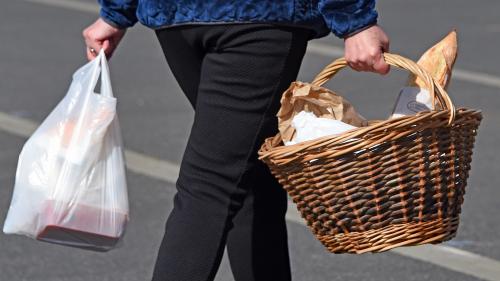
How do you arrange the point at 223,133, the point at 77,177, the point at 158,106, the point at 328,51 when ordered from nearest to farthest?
the point at 223,133 < the point at 77,177 < the point at 158,106 < the point at 328,51

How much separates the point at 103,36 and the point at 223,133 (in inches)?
23.7

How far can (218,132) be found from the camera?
10.5ft

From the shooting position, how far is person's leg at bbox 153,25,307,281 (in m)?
3.13

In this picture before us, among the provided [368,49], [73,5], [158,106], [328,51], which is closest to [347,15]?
[368,49]

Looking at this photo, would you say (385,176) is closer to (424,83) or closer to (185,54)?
(424,83)

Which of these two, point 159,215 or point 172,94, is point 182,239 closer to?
point 159,215

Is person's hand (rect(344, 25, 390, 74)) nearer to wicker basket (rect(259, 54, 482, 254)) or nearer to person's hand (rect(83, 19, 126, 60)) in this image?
wicker basket (rect(259, 54, 482, 254))

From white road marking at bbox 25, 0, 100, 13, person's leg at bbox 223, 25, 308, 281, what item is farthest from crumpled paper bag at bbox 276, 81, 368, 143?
white road marking at bbox 25, 0, 100, 13

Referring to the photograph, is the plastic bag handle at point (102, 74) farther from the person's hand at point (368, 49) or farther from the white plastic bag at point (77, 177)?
the person's hand at point (368, 49)

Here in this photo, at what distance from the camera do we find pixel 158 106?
7945 mm

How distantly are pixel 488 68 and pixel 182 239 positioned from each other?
244 inches

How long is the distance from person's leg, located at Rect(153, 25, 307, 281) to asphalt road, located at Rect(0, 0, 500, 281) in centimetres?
146

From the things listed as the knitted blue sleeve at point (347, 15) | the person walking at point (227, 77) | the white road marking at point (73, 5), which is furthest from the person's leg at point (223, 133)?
the white road marking at point (73, 5)

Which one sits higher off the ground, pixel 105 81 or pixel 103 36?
pixel 103 36
